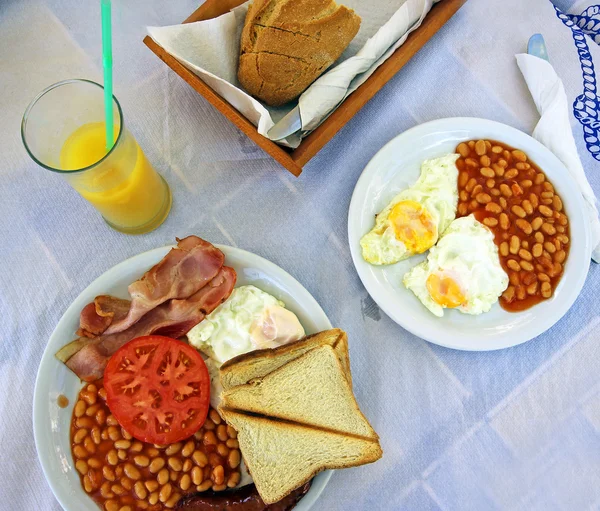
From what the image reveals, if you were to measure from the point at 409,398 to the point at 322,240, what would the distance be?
2.17ft

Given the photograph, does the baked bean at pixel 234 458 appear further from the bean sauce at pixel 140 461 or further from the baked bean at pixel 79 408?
the baked bean at pixel 79 408

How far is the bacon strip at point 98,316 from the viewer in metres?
1.74

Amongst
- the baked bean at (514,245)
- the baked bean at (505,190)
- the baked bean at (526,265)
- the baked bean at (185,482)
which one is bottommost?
the baked bean at (526,265)

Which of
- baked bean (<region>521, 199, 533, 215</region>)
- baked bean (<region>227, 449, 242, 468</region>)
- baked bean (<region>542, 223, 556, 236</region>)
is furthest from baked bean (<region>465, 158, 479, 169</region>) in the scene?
baked bean (<region>227, 449, 242, 468</region>)

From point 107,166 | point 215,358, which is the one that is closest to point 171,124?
point 107,166

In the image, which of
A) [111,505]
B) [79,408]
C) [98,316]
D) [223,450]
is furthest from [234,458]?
[98,316]

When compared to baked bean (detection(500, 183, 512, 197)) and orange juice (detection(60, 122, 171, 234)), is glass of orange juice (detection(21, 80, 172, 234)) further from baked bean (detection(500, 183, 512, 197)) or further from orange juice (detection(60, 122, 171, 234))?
baked bean (detection(500, 183, 512, 197))

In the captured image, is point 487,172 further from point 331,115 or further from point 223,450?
point 223,450

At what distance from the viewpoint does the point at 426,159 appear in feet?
6.57

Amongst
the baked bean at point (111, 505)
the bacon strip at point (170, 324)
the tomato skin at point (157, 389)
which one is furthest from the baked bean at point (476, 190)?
the baked bean at point (111, 505)

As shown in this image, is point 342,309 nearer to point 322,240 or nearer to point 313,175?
point 322,240

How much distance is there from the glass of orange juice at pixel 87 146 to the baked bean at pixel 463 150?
112cm

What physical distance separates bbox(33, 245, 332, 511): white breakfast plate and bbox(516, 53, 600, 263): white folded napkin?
1.10 meters

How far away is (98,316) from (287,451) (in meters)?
0.76
